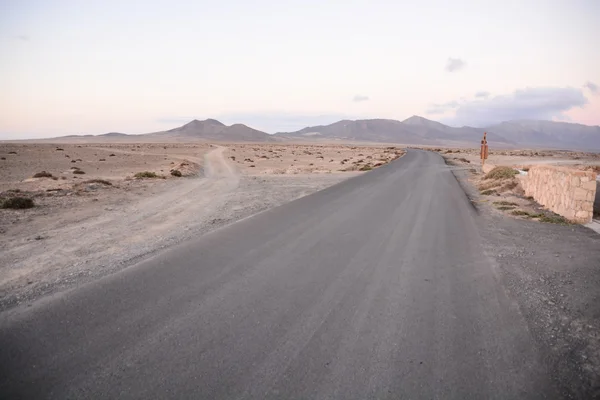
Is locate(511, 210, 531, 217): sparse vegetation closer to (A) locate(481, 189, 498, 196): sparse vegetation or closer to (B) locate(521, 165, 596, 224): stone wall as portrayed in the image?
(B) locate(521, 165, 596, 224): stone wall

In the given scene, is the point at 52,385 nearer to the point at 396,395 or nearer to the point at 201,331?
the point at 201,331

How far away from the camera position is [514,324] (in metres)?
4.69

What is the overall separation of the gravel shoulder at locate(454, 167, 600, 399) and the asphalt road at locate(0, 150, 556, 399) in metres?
0.23

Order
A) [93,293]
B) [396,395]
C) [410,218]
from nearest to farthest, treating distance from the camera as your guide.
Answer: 1. [396,395]
2. [93,293]
3. [410,218]

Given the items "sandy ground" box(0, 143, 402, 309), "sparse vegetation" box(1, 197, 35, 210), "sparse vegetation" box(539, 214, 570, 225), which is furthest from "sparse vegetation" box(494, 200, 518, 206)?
"sparse vegetation" box(1, 197, 35, 210)

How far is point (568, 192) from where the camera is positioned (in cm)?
1136

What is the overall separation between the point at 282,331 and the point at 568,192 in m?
11.2

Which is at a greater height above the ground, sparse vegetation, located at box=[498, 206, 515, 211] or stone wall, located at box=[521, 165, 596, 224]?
stone wall, located at box=[521, 165, 596, 224]

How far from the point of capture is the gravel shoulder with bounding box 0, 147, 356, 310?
6.45 meters

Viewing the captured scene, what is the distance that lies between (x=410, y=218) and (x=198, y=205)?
832 cm

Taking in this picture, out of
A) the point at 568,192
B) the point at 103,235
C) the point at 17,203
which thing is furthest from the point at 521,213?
the point at 17,203

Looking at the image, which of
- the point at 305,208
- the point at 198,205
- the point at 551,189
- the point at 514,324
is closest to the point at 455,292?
the point at 514,324

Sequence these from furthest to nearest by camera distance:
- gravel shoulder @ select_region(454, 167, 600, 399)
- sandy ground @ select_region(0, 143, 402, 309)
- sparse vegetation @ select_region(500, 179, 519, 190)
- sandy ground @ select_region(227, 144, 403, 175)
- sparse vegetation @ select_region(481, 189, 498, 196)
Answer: sandy ground @ select_region(227, 144, 403, 175)
sparse vegetation @ select_region(500, 179, 519, 190)
sparse vegetation @ select_region(481, 189, 498, 196)
sandy ground @ select_region(0, 143, 402, 309)
gravel shoulder @ select_region(454, 167, 600, 399)

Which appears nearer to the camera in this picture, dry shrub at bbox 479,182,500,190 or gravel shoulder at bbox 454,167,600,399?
gravel shoulder at bbox 454,167,600,399
